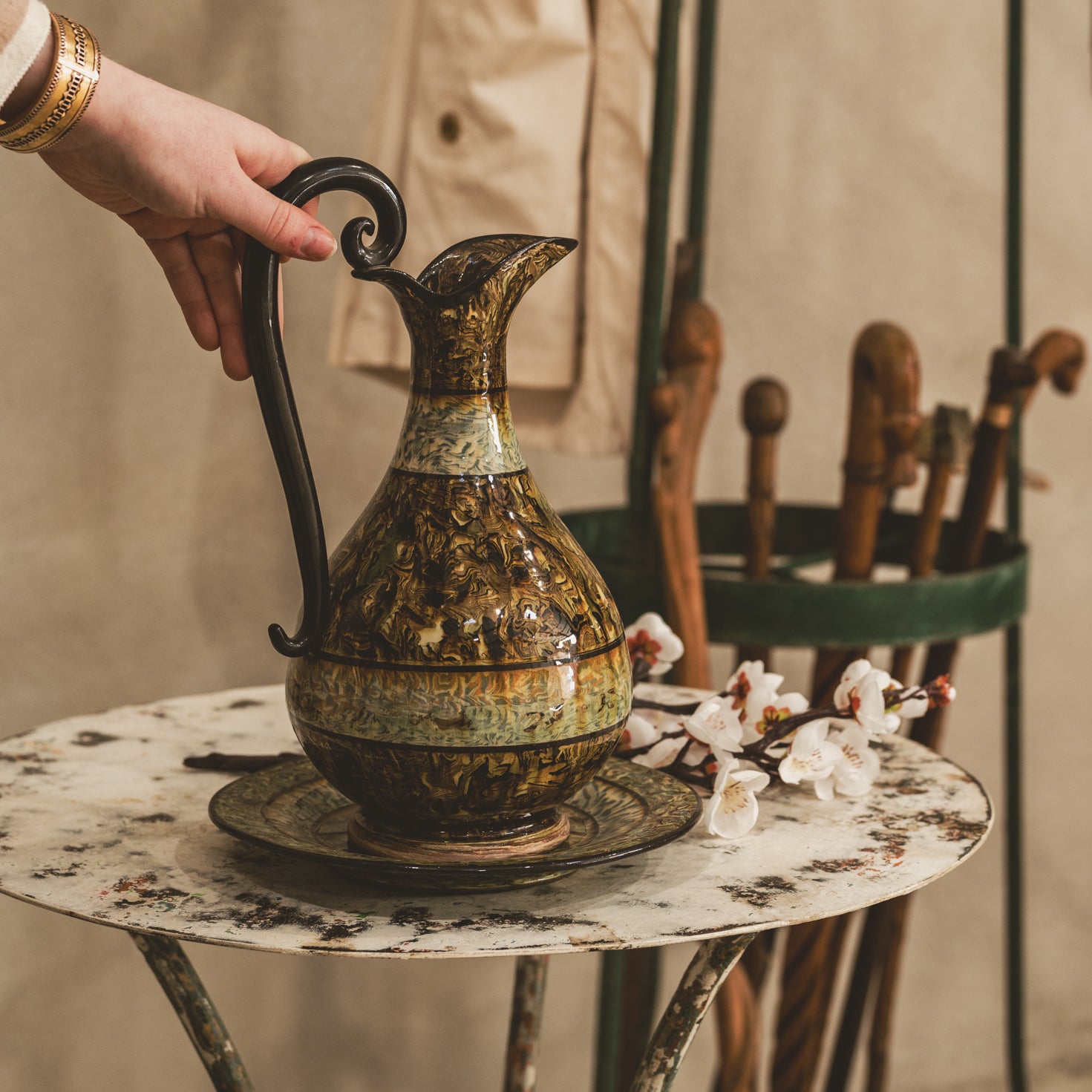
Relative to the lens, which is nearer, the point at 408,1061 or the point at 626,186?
the point at 626,186

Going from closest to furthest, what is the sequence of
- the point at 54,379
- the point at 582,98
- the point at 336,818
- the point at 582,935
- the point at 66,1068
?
the point at 582,935
the point at 336,818
the point at 582,98
the point at 54,379
the point at 66,1068

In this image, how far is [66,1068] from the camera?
1.61 metres

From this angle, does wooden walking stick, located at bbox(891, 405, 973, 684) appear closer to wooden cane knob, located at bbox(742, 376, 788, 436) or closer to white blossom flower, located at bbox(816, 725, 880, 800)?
wooden cane knob, located at bbox(742, 376, 788, 436)

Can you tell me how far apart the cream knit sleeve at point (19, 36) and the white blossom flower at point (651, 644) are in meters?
0.48

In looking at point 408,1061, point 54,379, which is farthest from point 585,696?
point 408,1061

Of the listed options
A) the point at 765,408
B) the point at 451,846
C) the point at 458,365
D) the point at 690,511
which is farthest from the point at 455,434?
the point at 765,408

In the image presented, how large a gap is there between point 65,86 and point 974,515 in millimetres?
848

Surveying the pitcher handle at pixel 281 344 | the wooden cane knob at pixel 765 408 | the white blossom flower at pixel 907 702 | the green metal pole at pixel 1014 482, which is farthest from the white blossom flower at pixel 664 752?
the green metal pole at pixel 1014 482

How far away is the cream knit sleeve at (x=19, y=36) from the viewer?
0.68 metres

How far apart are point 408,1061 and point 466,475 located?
4.63 feet

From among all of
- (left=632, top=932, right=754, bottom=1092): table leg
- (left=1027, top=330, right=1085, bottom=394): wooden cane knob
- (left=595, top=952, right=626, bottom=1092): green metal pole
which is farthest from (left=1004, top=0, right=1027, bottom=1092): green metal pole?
(left=632, top=932, right=754, bottom=1092): table leg

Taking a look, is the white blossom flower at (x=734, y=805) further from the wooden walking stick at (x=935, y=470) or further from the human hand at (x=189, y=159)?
the wooden walking stick at (x=935, y=470)

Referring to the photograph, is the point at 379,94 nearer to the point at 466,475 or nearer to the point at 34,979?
the point at 466,475

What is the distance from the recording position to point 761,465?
48.7 inches
